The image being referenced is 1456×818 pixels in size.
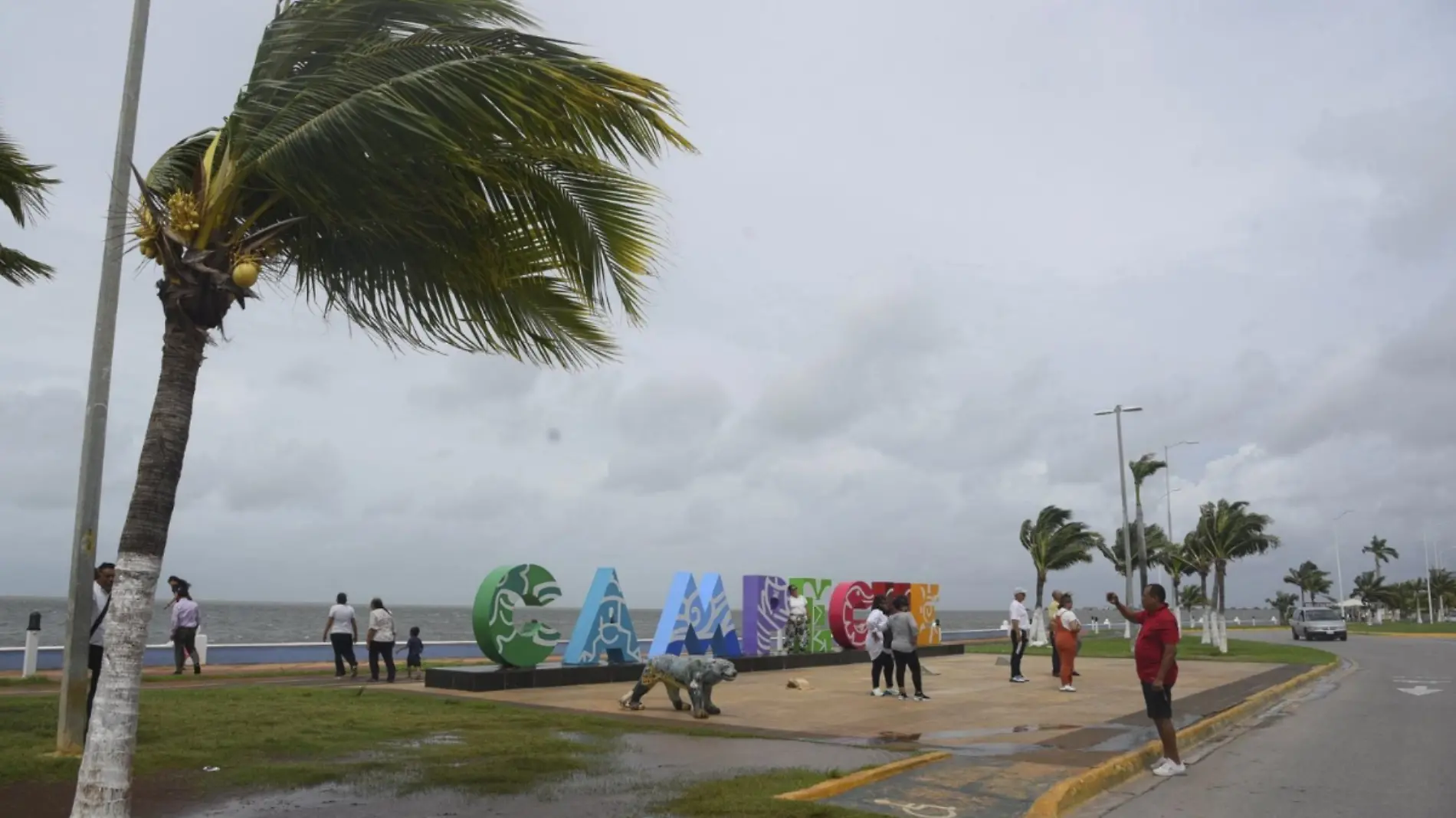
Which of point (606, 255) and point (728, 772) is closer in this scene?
point (606, 255)

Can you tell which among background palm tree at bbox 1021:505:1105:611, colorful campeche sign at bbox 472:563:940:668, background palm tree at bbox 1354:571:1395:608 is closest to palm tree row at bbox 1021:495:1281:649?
background palm tree at bbox 1021:505:1105:611

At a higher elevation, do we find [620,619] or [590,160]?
[590,160]

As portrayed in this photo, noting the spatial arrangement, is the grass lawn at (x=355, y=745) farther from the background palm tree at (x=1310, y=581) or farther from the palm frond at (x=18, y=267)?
the background palm tree at (x=1310, y=581)

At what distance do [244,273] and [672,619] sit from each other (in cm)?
1404

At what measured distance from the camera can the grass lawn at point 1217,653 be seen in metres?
28.6

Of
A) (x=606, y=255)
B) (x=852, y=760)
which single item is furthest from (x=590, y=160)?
(x=852, y=760)

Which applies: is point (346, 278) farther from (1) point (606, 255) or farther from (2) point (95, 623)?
(2) point (95, 623)

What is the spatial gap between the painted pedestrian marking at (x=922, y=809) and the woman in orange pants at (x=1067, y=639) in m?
11.0

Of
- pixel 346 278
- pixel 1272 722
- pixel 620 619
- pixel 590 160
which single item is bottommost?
pixel 1272 722

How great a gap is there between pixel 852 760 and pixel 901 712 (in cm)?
515

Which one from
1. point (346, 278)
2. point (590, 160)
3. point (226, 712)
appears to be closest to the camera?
point (590, 160)

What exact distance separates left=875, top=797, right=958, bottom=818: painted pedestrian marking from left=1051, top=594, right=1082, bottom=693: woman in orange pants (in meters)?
11.0

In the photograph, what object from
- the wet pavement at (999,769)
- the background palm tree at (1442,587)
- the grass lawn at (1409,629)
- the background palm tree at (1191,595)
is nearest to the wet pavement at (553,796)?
the wet pavement at (999,769)

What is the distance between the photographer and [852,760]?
33.0ft
